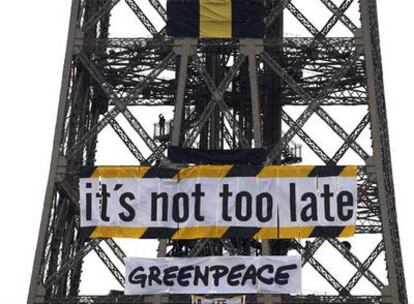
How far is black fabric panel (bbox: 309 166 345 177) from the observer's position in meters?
42.4

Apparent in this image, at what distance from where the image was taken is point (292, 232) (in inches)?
1656

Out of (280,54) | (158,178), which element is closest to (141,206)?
(158,178)

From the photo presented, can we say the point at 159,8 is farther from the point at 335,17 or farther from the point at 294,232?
the point at 294,232

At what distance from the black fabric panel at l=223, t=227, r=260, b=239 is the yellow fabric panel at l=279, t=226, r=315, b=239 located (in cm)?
79

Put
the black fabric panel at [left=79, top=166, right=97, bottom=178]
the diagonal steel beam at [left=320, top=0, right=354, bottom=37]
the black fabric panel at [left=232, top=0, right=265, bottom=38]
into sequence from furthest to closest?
1. the diagonal steel beam at [left=320, top=0, right=354, bottom=37]
2. the black fabric panel at [left=232, top=0, right=265, bottom=38]
3. the black fabric panel at [left=79, top=166, right=97, bottom=178]

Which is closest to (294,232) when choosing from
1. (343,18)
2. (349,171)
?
(349,171)

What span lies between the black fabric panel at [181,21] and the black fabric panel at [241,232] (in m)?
7.01

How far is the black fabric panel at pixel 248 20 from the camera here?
146 ft

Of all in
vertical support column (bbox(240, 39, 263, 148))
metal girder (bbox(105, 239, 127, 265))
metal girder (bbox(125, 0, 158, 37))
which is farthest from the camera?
metal girder (bbox(125, 0, 158, 37))

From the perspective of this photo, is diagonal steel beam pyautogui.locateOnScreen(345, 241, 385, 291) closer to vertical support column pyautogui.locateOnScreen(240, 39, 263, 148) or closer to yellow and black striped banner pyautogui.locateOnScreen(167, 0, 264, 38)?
vertical support column pyautogui.locateOnScreen(240, 39, 263, 148)

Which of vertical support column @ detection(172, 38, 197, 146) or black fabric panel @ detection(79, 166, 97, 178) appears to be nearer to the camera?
black fabric panel @ detection(79, 166, 97, 178)

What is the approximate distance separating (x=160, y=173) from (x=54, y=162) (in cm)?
363

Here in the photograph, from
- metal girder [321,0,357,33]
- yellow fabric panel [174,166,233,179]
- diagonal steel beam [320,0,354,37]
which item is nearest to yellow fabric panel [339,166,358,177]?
yellow fabric panel [174,166,233,179]

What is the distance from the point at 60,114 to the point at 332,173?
9213 mm
